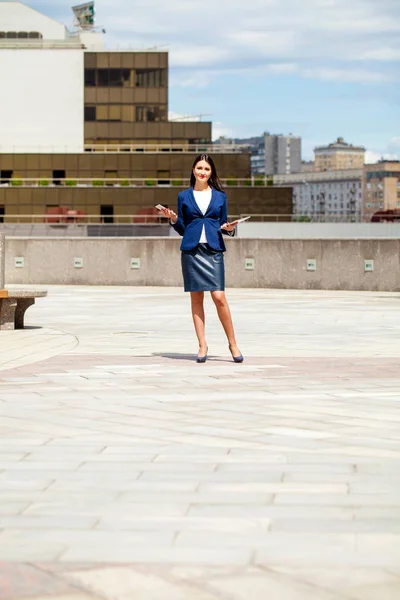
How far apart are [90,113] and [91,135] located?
1.96 m

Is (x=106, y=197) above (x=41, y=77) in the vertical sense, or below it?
below

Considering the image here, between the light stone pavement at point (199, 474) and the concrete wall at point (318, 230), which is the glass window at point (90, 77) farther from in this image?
the light stone pavement at point (199, 474)

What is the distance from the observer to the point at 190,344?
42.4ft

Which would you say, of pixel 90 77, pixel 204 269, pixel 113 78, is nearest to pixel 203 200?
pixel 204 269

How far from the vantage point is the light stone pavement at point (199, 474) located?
4.11 meters

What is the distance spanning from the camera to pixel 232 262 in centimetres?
2558

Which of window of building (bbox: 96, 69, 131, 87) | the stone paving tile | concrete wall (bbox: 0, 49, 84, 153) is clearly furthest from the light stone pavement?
concrete wall (bbox: 0, 49, 84, 153)

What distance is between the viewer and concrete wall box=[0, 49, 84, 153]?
345 ft

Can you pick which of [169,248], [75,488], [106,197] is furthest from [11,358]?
[106,197]

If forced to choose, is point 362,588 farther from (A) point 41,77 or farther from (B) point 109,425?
(A) point 41,77

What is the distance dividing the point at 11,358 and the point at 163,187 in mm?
83653

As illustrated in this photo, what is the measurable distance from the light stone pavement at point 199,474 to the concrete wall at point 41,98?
94652 millimetres

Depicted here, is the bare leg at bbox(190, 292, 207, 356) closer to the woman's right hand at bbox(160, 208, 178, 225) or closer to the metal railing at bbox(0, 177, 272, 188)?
the woman's right hand at bbox(160, 208, 178, 225)

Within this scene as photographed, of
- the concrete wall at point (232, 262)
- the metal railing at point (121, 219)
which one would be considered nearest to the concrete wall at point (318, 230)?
the metal railing at point (121, 219)
